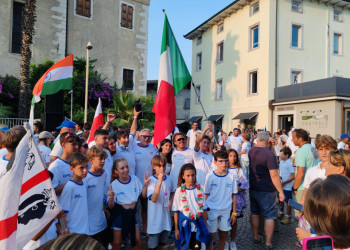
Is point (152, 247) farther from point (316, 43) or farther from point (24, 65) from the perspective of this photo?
point (316, 43)

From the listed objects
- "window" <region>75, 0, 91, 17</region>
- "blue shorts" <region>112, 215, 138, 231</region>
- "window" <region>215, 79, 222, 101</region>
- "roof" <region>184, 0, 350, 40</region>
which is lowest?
"blue shorts" <region>112, 215, 138, 231</region>

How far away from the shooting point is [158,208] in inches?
157

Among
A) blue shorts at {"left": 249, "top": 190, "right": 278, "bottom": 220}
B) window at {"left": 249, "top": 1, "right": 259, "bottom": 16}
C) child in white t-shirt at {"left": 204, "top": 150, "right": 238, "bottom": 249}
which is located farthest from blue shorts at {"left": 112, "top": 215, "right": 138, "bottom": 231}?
window at {"left": 249, "top": 1, "right": 259, "bottom": 16}

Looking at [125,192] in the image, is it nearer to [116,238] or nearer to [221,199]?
[116,238]

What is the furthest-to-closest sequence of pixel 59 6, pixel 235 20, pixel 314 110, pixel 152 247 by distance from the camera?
pixel 235 20
pixel 59 6
pixel 314 110
pixel 152 247

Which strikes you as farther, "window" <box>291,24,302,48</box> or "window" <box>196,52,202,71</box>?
"window" <box>196,52,202,71</box>

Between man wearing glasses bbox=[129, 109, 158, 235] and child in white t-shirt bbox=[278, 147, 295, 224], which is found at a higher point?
man wearing glasses bbox=[129, 109, 158, 235]

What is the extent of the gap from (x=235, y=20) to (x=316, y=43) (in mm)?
6402

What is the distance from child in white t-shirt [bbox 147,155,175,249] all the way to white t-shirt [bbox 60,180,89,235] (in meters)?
0.96

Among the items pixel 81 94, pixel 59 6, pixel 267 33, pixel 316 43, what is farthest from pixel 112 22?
pixel 316 43

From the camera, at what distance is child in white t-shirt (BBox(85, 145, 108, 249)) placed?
3.56m

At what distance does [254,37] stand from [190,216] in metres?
19.9

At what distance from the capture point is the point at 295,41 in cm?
2062

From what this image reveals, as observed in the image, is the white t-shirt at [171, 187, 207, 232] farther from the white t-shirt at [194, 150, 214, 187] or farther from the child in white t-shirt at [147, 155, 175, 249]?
the white t-shirt at [194, 150, 214, 187]
